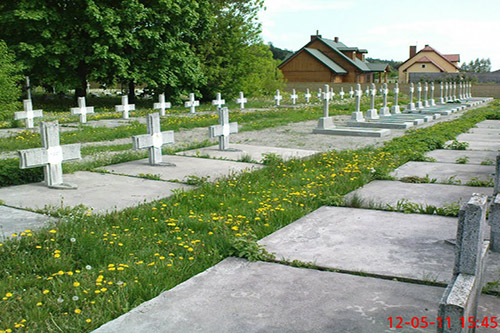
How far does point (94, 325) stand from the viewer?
310 cm

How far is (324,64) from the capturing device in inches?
2516

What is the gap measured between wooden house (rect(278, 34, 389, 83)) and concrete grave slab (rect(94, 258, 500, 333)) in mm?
60014

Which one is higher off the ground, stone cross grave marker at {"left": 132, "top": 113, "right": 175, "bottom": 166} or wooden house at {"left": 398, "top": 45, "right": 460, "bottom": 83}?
wooden house at {"left": 398, "top": 45, "right": 460, "bottom": 83}

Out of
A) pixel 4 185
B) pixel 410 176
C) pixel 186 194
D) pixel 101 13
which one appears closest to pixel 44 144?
pixel 4 185

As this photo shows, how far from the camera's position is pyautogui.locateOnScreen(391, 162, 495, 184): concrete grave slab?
763 centimetres

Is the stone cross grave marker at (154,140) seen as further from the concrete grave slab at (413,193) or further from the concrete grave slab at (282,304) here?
the concrete grave slab at (282,304)

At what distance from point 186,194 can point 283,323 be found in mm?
3499

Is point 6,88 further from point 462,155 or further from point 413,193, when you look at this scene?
point 462,155

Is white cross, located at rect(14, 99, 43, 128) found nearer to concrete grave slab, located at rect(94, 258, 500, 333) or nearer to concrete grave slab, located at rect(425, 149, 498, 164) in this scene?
concrete grave slab, located at rect(425, 149, 498, 164)

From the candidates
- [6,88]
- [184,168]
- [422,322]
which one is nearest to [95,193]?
[184,168]

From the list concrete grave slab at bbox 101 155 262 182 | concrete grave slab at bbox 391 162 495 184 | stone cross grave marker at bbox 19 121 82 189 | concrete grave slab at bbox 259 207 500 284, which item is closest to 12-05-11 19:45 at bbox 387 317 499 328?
concrete grave slab at bbox 259 207 500 284

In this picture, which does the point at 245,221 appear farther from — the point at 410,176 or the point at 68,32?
the point at 68,32

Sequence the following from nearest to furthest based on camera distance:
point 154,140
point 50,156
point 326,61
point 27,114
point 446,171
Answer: point 50,156, point 446,171, point 154,140, point 27,114, point 326,61

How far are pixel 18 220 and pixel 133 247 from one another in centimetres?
153
